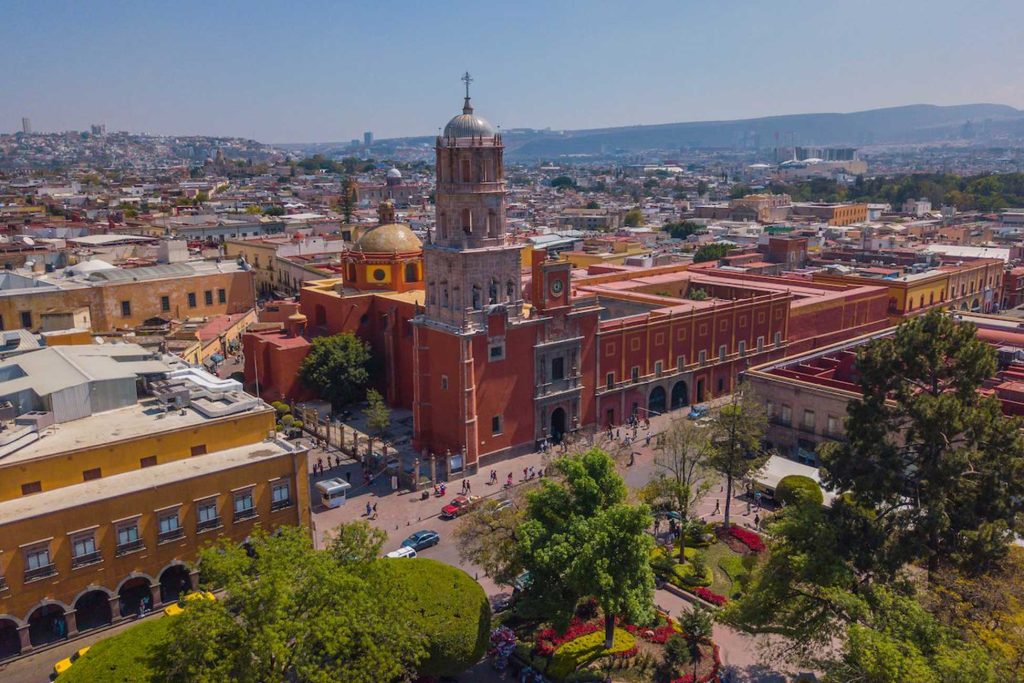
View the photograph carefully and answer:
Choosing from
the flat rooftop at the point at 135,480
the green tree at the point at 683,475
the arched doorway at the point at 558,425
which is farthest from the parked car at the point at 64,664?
the arched doorway at the point at 558,425

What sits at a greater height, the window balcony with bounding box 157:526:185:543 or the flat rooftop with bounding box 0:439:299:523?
the flat rooftop with bounding box 0:439:299:523

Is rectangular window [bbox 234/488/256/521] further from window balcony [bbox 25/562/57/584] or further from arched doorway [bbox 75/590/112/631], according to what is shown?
window balcony [bbox 25/562/57/584]

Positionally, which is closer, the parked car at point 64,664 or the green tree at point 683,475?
the parked car at point 64,664

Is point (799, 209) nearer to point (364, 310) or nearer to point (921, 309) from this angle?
point (921, 309)

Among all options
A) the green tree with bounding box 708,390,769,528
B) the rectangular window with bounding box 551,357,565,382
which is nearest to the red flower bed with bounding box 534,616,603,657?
the green tree with bounding box 708,390,769,528

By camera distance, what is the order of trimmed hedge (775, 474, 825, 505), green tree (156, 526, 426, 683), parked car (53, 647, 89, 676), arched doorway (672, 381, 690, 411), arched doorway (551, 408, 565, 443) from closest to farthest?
1. green tree (156, 526, 426, 683)
2. parked car (53, 647, 89, 676)
3. trimmed hedge (775, 474, 825, 505)
4. arched doorway (551, 408, 565, 443)
5. arched doorway (672, 381, 690, 411)

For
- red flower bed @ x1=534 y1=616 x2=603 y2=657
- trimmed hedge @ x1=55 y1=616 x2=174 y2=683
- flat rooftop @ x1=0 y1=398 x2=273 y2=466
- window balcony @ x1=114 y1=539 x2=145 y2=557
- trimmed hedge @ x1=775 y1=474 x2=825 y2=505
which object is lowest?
red flower bed @ x1=534 y1=616 x2=603 y2=657

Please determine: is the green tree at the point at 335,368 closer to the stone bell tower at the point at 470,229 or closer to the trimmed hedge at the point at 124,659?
the stone bell tower at the point at 470,229

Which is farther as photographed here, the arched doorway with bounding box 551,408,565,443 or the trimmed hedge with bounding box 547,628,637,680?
the arched doorway with bounding box 551,408,565,443
